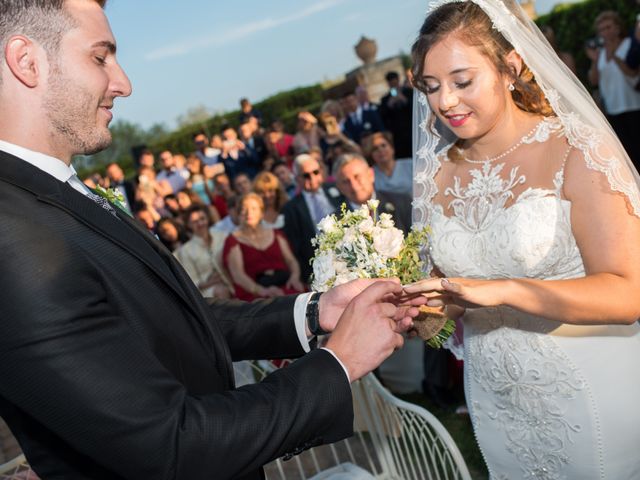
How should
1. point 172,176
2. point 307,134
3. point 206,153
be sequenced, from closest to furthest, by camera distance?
point 307,134 → point 172,176 → point 206,153

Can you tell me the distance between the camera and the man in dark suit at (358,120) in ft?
37.4

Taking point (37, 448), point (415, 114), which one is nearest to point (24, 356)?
point (37, 448)

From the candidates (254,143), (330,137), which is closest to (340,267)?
(330,137)

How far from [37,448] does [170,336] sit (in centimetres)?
49

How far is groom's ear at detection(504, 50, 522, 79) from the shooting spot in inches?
123

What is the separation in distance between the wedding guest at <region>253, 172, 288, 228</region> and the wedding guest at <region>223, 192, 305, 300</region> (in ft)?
2.39

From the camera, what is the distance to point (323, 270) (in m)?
2.98

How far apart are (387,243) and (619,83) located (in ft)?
24.9

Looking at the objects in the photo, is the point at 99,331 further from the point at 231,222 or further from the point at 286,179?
the point at 286,179

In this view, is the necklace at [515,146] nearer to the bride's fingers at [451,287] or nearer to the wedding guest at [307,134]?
the bride's fingers at [451,287]

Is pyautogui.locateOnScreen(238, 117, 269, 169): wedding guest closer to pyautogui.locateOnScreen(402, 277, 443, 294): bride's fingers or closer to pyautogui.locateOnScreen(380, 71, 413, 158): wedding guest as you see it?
pyautogui.locateOnScreen(380, 71, 413, 158): wedding guest

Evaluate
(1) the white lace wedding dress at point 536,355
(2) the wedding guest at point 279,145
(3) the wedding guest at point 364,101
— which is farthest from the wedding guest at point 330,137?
(1) the white lace wedding dress at point 536,355

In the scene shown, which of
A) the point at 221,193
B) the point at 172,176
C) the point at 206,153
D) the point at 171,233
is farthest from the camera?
the point at 206,153

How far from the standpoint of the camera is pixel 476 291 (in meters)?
2.63
